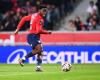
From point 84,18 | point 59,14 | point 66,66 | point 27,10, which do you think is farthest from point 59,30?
point 66,66

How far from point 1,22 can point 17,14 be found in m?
1.12

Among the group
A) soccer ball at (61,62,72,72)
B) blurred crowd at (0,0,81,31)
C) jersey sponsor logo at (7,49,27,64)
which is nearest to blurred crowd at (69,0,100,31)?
blurred crowd at (0,0,81,31)

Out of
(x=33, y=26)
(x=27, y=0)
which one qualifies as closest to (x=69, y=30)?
(x=27, y=0)

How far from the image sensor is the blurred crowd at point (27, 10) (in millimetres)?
27984

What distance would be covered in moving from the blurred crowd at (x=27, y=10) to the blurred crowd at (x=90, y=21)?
126 centimetres

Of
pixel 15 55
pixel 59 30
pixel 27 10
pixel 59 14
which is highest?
pixel 27 10

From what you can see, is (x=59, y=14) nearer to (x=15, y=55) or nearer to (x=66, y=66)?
(x=15, y=55)

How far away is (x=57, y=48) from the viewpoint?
25094 millimetres

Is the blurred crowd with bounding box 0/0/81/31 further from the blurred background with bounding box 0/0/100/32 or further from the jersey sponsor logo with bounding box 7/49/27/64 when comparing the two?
the jersey sponsor logo with bounding box 7/49/27/64

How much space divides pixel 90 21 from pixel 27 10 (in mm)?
3515

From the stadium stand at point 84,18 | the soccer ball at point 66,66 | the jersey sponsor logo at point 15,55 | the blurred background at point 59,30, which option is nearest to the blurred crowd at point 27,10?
the blurred background at point 59,30

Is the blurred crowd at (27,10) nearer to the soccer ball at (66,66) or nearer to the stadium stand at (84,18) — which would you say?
the stadium stand at (84,18)

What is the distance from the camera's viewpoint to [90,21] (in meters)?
27.2

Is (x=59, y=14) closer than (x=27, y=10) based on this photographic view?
No
